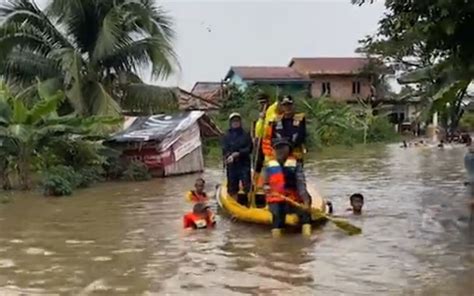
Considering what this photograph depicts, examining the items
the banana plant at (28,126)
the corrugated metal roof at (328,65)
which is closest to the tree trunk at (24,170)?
the banana plant at (28,126)

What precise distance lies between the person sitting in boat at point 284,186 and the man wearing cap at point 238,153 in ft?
5.36

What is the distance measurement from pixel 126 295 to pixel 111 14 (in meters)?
16.8

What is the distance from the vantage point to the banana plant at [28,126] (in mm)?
17109

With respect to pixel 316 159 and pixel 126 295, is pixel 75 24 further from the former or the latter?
pixel 126 295

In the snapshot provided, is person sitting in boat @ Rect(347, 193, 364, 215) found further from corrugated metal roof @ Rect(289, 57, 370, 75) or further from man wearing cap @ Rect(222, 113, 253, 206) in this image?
corrugated metal roof @ Rect(289, 57, 370, 75)

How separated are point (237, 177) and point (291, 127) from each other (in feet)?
6.56

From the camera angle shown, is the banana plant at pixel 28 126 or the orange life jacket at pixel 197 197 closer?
the orange life jacket at pixel 197 197

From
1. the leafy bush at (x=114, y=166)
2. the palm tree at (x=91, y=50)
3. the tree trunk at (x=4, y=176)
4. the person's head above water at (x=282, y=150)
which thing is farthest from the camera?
the palm tree at (x=91, y=50)

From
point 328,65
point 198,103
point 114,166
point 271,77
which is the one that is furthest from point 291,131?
point 328,65

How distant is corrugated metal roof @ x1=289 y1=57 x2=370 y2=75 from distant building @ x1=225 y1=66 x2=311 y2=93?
2.88 feet

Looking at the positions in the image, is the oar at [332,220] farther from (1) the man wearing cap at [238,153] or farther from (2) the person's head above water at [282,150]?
(1) the man wearing cap at [238,153]

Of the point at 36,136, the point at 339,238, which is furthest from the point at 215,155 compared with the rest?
the point at 339,238

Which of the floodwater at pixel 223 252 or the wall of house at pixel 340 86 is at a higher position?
the wall of house at pixel 340 86

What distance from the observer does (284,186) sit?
1070 centimetres
